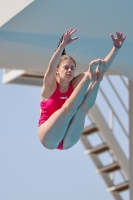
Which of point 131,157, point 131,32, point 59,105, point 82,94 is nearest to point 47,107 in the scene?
point 59,105

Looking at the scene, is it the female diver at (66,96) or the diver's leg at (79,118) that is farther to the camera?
the diver's leg at (79,118)

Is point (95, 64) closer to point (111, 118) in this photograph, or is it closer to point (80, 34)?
point (80, 34)

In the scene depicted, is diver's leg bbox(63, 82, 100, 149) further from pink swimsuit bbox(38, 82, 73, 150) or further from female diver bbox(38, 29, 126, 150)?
pink swimsuit bbox(38, 82, 73, 150)

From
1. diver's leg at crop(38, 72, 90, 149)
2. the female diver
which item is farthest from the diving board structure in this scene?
diver's leg at crop(38, 72, 90, 149)

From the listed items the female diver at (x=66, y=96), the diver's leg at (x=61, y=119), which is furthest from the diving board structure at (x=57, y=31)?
the diver's leg at (x=61, y=119)

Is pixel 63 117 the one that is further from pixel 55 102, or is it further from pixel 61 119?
pixel 55 102

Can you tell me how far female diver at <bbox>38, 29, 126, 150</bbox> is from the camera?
4.99 meters

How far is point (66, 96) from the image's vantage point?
217 inches

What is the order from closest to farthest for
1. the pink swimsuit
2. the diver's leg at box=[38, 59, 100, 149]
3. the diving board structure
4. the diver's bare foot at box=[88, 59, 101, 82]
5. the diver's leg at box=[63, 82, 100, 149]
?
the diver's bare foot at box=[88, 59, 101, 82]
the diver's leg at box=[38, 59, 100, 149]
the diver's leg at box=[63, 82, 100, 149]
the pink swimsuit
the diving board structure

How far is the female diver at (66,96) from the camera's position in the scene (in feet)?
16.4

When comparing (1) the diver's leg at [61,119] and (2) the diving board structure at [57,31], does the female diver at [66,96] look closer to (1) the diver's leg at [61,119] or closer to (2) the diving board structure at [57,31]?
(1) the diver's leg at [61,119]

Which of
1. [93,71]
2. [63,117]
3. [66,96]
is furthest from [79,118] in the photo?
[93,71]

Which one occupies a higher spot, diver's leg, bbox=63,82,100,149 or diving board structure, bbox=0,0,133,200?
diving board structure, bbox=0,0,133,200

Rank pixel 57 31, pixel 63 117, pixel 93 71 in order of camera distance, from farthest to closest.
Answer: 1. pixel 57 31
2. pixel 63 117
3. pixel 93 71
